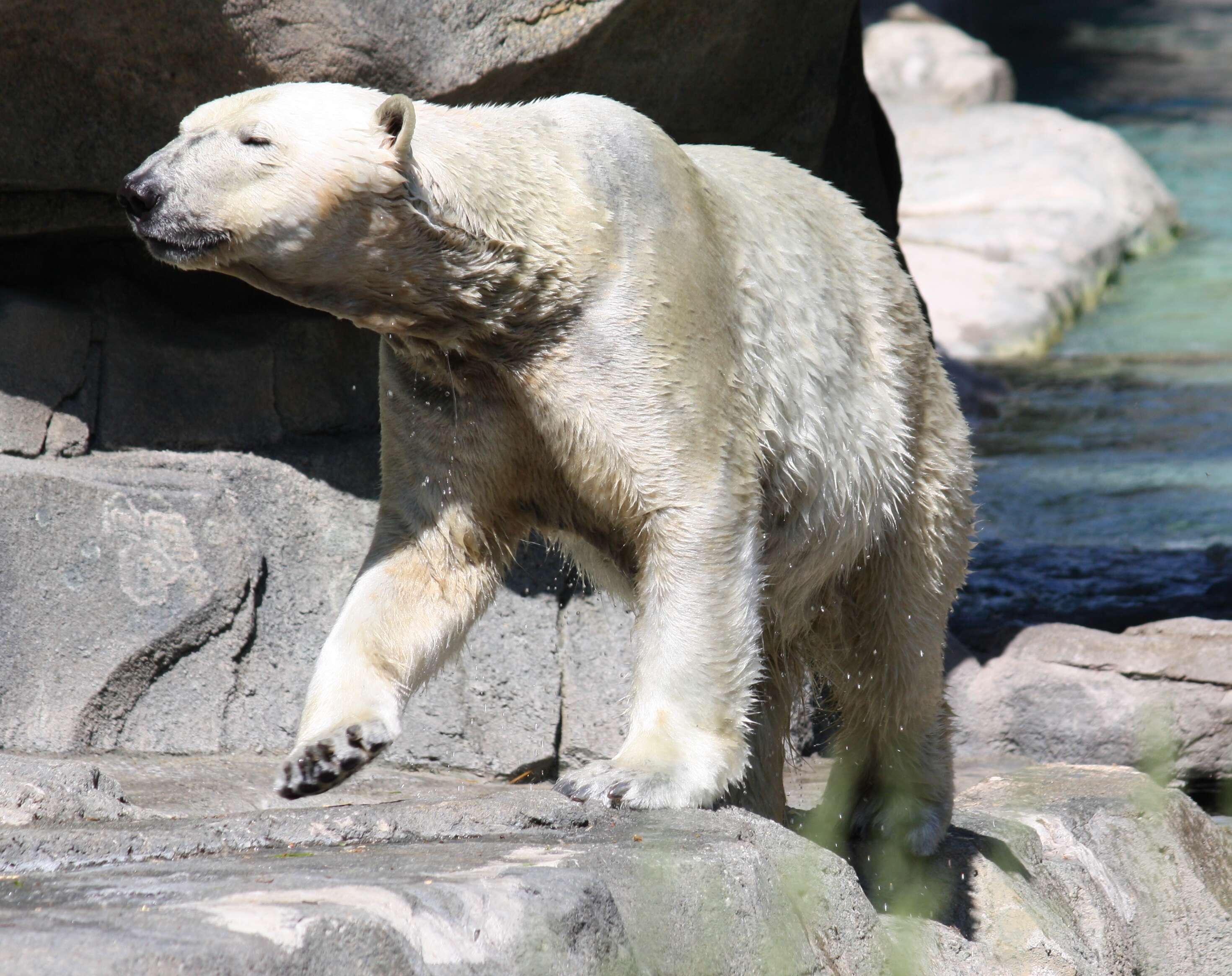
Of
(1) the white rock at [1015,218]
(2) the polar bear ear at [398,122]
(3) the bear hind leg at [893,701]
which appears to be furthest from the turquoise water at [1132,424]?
(2) the polar bear ear at [398,122]

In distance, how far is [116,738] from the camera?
14.7 feet

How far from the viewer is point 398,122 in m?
2.83

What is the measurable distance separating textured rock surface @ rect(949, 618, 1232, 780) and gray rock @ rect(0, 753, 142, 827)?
3384 mm

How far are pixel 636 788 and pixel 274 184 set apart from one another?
124cm

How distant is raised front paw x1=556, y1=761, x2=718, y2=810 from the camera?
2.79 metres

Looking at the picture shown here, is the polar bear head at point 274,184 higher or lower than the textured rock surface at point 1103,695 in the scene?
higher

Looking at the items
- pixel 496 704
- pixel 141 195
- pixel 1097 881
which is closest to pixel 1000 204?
pixel 496 704

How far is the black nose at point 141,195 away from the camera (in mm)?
2713

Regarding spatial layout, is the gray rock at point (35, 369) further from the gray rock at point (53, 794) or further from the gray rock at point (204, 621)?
the gray rock at point (53, 794)

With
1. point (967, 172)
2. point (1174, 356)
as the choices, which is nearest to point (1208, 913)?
point (1174, 356)

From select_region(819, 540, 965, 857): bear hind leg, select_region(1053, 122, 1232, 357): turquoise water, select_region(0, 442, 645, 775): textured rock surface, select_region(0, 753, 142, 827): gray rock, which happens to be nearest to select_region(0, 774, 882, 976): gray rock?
select_region(0, 753, 142, 827): gray rock

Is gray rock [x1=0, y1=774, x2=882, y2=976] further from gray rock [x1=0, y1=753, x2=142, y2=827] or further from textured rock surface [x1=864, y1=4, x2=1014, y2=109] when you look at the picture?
textured rock surface [x1=864, y1=4, x2=1014, y2=109]

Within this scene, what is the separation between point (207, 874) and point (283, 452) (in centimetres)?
298

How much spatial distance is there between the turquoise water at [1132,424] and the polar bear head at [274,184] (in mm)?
5466
